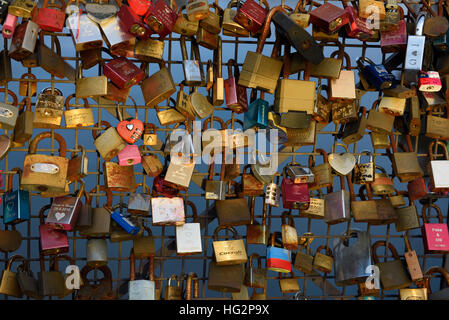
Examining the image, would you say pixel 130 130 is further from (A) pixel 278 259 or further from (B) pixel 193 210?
(A) pixel 278 259

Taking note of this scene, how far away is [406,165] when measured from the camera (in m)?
3.17

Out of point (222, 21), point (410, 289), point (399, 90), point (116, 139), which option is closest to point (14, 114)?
point (116, 139)

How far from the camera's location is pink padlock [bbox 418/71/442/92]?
315 centimetres

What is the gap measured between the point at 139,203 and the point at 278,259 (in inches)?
28.7

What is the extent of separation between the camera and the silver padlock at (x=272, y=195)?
119 inches

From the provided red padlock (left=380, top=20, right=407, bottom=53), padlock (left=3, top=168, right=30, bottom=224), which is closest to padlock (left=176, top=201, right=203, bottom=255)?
padlock (left=3, top=168, right=30, bottom=224)

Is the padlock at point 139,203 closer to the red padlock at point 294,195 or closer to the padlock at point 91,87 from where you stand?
the padlock at point 91,87

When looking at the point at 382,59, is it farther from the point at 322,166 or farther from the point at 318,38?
the point at 322,166

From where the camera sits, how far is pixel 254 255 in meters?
3.17

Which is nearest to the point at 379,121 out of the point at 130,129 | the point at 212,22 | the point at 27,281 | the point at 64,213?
the point at 212,22

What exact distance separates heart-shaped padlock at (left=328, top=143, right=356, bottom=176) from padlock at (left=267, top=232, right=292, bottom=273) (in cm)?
48

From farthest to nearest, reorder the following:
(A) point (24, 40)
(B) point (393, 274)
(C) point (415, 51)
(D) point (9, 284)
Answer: (B) point (393, 274) < (C) point (415, 51) < (D) point (9, 284) < (A) point (24, 40)
